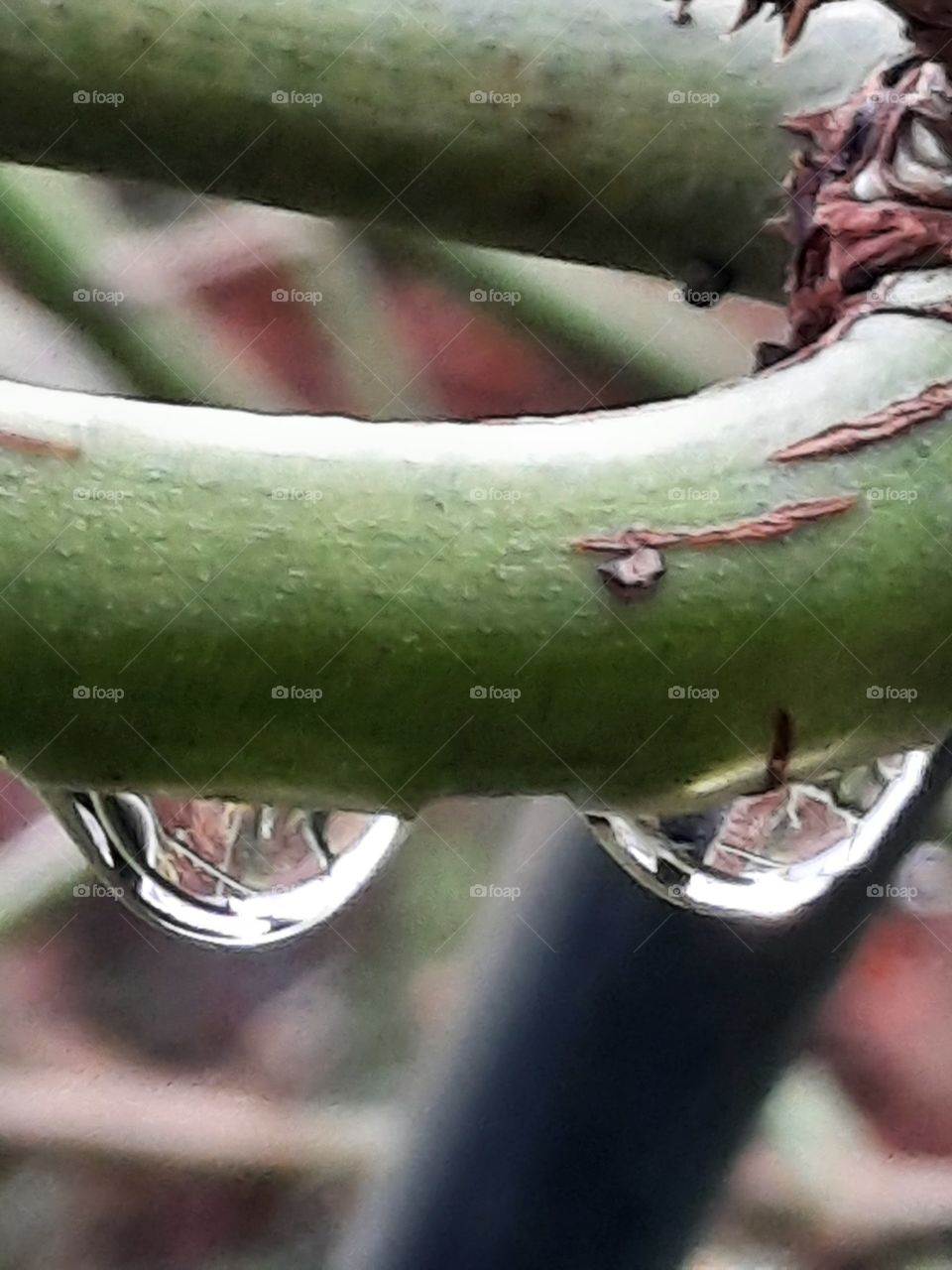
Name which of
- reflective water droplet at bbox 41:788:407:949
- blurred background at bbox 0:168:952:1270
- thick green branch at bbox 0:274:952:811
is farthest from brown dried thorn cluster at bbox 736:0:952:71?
blurred background at bbox 0:168:952:1270

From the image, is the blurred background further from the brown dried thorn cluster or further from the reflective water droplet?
the brown dried thorn cluster

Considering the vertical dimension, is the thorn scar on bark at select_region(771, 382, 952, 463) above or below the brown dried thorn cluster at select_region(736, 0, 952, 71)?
below

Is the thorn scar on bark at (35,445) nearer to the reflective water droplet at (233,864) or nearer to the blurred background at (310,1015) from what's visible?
the reflective water droplet at (233,864)

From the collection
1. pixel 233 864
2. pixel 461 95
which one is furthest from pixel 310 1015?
pixel 461 95

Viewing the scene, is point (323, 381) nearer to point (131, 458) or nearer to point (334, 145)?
point (334, 145)

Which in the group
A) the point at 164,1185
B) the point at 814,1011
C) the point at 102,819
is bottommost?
the point at 164,1185

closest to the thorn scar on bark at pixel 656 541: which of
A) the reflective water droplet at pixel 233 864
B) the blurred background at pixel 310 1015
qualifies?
the reflective water droplet at pixel 233 864

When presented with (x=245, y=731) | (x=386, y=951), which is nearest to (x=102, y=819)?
(x=245, y=731)
